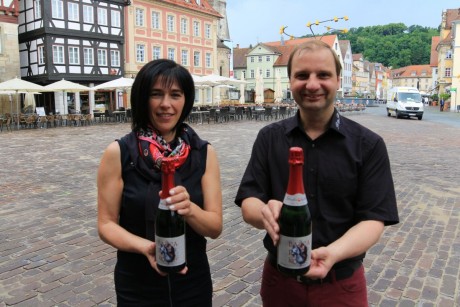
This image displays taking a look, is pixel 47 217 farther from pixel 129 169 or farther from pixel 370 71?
pixel 370 71

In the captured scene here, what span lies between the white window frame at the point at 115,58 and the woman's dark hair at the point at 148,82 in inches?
1330

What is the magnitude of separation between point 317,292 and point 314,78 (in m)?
0.89

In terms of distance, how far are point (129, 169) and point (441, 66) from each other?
74.9 m

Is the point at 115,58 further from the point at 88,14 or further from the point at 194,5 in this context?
the point at 194,5

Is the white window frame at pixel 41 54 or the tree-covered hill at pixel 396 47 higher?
the tree-covered hill at pixel 396 47

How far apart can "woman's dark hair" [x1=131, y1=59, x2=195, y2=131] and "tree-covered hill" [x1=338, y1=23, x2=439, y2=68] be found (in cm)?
14381

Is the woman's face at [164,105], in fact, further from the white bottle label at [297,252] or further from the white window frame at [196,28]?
the white window frame at [196,28]

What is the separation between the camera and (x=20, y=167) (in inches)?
411

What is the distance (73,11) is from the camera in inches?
1210

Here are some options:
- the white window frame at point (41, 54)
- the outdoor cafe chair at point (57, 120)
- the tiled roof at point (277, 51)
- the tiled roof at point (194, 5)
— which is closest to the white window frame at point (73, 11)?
the white window frame at point (41, 54)

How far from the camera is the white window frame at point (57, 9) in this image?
97.0ft

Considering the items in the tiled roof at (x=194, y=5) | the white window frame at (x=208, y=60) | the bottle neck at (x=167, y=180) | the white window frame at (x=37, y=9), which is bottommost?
the bottle neck at (x=167, y=180)

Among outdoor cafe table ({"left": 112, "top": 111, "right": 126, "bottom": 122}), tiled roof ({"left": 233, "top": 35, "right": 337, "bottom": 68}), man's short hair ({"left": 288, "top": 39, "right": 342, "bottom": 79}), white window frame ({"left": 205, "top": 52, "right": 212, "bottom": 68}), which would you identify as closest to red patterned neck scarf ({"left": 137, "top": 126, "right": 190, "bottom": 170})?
man's short hair ({"left": 288, "top": 39, "right": 342, "bottom": 79})

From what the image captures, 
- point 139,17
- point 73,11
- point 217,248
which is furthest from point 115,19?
point 217,248
